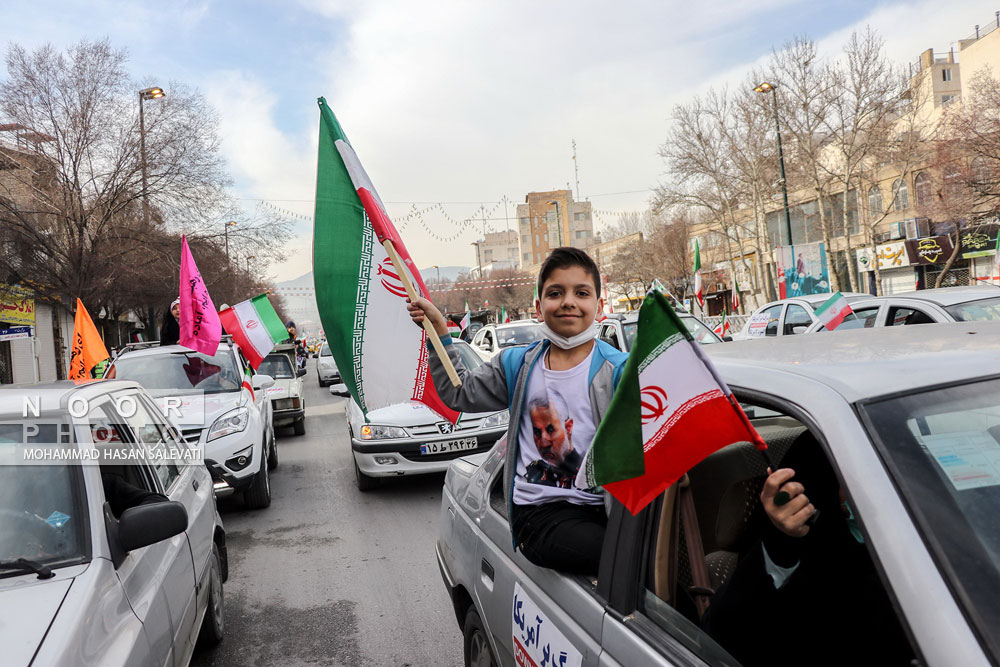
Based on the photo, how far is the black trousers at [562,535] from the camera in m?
2.25

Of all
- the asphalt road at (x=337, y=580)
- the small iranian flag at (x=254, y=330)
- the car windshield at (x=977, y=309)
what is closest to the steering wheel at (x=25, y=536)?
the asphalt road at (x=337, y=580)

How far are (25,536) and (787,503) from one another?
2.57 m

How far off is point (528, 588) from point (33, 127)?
75.7ft

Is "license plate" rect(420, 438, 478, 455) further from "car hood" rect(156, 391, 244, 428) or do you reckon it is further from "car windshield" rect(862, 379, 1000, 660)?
"car windshield" rect(862, 379, 1000, 660)

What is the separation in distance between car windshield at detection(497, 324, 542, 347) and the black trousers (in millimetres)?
14190

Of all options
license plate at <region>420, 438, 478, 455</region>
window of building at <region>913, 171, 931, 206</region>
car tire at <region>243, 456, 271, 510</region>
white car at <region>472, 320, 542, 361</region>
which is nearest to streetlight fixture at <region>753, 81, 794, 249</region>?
window of building at <region>913, 171, 931, 206</region>

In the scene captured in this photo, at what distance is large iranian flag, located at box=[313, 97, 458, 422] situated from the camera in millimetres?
3422

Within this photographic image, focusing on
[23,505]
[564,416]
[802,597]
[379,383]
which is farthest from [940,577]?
[23,505]

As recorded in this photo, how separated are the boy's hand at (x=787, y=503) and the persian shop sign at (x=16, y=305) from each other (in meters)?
25.4

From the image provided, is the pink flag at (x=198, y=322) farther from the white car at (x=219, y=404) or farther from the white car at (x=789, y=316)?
the white car at (x=789, y=316)

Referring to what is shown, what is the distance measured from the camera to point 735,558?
2146 millimetres

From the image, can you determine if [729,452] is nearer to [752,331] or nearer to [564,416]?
[564,416]

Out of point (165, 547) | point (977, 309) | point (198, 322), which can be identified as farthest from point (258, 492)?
point (977, 309)

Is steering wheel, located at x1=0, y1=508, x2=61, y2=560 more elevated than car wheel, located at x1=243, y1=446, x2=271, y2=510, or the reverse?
steering wheel, located at x1=0, y1=508, x2=61, y2=560
